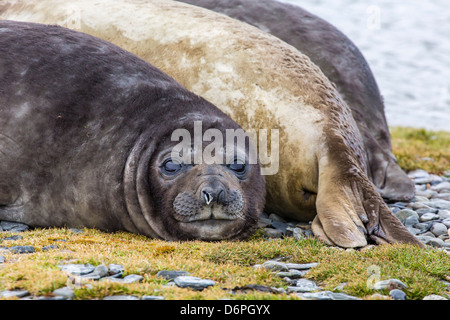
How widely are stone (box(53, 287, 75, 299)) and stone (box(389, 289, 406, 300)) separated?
1.84 m

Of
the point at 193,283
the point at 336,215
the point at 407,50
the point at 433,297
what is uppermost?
the point at 407,50

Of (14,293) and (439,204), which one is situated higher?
(439,204)

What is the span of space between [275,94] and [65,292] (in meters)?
3.57

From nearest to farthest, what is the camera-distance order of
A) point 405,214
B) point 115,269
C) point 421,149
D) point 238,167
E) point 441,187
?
point 115,269, point 238,167, point 405,214, point 441,187, point 421,149

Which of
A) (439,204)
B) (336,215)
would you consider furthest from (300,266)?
(439,204)

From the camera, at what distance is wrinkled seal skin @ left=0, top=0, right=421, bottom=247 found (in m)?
5.89

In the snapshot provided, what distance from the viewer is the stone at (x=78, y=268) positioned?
13.5 ft

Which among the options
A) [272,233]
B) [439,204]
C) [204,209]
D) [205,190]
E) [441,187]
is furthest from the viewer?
[441,187]

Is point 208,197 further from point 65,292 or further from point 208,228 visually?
point 65,292

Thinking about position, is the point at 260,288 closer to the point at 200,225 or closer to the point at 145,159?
the point at 200,225

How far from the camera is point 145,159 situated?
5.57 m

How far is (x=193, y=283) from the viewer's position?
13.2 ft

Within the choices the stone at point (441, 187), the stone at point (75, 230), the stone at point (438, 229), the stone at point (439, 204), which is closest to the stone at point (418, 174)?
the stone at point (441, 187)

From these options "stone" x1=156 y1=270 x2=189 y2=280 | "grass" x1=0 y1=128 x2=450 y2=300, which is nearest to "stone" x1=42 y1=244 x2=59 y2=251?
"grass" x1=0 y1=128 x2=450 y2=300
